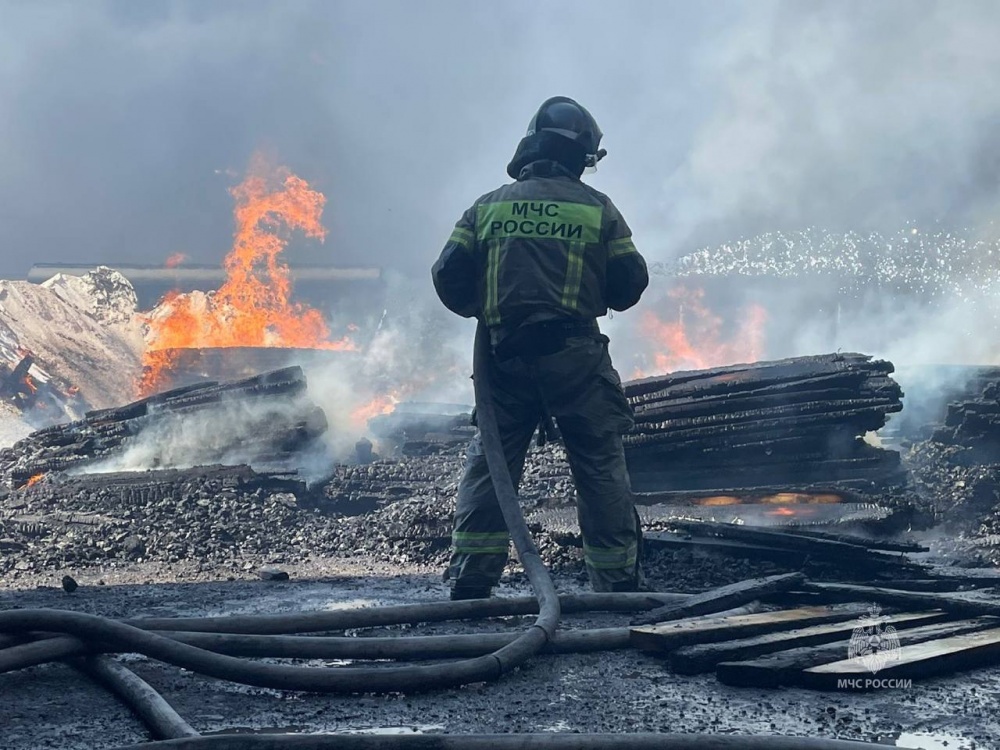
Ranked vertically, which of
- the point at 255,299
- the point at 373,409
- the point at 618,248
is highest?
the point at 255,299

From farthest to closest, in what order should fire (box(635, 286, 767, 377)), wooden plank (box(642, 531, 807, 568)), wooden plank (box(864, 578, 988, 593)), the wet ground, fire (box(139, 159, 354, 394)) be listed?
fire (box(635, 286, 767, 377))
fire (box(139, 159, 354, 394))
wooden plank (box(642, 531, 807, 568))
wooden plank (box(864, 578, 988, 593))
the wet ground

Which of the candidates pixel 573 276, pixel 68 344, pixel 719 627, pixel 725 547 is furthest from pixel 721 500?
pixel 68 344

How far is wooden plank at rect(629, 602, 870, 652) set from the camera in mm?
3516

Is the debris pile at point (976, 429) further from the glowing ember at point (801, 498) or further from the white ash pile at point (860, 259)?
the white ash pile at point (860, 259)

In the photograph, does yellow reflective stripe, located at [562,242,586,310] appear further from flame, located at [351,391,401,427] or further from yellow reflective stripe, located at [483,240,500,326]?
flame, located at [351,391,401,427]

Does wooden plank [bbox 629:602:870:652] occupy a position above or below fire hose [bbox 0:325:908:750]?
above

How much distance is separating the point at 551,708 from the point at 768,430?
18.2 ft

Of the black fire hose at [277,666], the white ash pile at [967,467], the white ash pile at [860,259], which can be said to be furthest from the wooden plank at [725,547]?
the white ash pile at [860,259]

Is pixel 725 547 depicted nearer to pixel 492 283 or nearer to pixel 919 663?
pixel 492 283

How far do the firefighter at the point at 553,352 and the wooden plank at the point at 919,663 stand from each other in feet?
5.14

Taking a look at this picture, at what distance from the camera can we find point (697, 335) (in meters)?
21.8

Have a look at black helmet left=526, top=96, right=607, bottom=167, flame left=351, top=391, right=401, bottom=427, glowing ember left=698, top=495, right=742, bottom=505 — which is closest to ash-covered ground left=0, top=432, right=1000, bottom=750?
glowing ember left=698, top=495, right=742, bottom=505

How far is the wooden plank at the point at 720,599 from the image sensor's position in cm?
396

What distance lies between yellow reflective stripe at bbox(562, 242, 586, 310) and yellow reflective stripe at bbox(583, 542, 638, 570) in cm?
117
